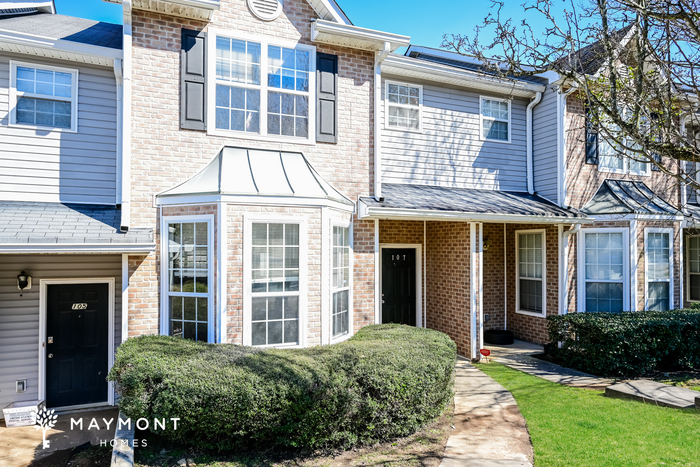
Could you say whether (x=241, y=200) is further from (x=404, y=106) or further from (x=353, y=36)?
(x=404, y=106)

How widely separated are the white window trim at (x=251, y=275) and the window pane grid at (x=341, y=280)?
68cm

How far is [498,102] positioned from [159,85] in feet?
26.6

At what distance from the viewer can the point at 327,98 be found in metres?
8.65

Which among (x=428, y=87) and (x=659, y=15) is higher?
(x=428, y=87)

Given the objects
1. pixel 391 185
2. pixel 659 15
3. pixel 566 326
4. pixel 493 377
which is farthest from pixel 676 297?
pixel 659 15

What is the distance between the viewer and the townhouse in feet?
23.2

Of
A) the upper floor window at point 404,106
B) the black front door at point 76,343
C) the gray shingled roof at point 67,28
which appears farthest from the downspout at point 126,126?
the upper floor window at point 404,106

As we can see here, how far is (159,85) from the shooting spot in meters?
7.57

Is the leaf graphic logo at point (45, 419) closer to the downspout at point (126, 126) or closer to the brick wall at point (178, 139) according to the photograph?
the brick wall at point (178, 139)

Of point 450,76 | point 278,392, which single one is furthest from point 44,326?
point 450,76

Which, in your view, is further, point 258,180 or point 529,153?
point 529,153

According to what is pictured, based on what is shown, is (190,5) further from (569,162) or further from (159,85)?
(569,162)

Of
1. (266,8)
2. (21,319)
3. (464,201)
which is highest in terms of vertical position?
(266,8)

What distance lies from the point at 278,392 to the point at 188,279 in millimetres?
2953
